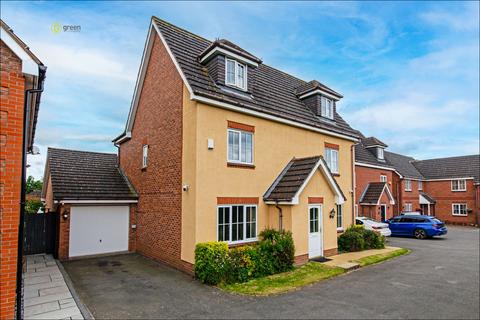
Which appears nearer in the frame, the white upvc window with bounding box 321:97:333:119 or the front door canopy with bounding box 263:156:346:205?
the front door canopy with bounding box 263:156:346:205

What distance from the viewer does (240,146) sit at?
470 inches

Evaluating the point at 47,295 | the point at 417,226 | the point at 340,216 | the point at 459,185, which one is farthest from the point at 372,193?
the point at 47,295

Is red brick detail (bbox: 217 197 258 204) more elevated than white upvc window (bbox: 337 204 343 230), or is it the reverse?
red brick detail (bbox: 217 197 258 204)

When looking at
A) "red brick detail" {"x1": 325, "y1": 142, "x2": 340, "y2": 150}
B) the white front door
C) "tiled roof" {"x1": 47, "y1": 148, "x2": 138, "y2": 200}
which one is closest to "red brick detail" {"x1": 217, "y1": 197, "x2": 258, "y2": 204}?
the white front door

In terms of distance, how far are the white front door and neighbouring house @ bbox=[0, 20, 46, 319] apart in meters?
10.2

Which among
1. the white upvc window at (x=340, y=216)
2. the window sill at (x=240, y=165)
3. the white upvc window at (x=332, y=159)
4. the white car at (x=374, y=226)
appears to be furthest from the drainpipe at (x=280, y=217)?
the white car at (x=374, y=226)

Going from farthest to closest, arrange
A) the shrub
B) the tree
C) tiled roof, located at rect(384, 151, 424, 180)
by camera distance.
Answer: the tree < tiled roof, located at rect(384, 151, 424, 180) < the shrub

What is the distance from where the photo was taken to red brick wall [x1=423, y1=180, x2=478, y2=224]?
114 feet

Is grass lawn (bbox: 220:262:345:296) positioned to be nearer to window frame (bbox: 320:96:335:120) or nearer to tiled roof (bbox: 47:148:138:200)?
tiled roof (bbox: 47:148:138:200)

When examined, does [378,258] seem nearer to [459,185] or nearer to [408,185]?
[408,185]

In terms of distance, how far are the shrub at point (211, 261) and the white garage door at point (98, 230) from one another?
6833mm

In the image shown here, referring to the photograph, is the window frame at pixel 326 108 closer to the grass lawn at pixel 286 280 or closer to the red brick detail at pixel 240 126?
the red brick detail at pixel 240 126

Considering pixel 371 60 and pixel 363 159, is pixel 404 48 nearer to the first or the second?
pixel 371 60

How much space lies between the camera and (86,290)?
8.96 metres
